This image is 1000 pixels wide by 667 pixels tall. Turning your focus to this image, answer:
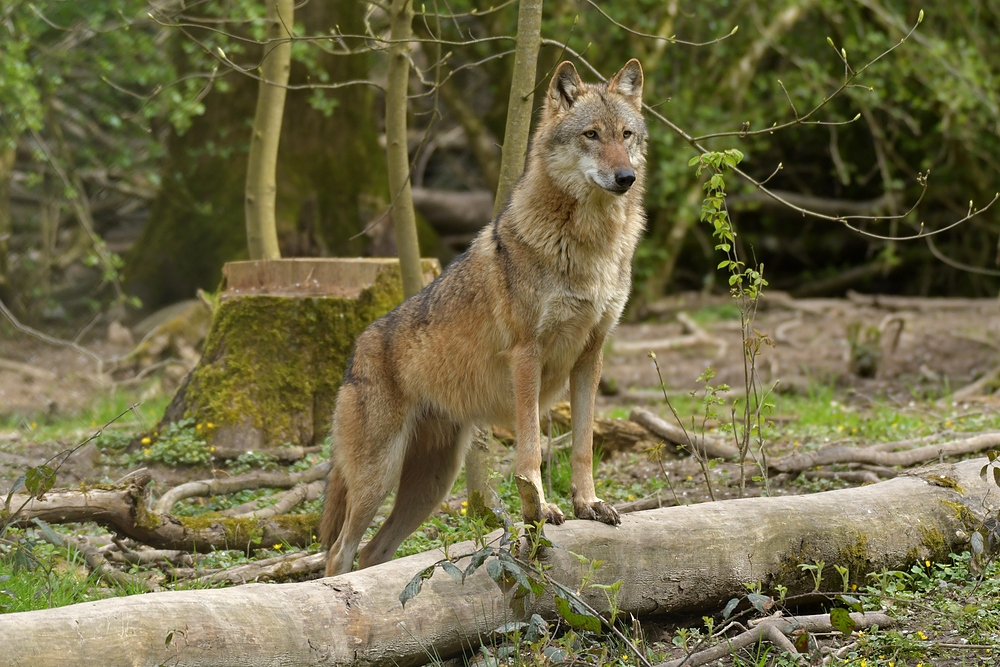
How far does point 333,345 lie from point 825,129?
12.5 metres

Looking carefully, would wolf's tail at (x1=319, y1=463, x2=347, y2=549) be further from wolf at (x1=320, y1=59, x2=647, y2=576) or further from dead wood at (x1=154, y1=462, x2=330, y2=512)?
dead wood at (x1=154, y1=462, x2=330, y2=512)

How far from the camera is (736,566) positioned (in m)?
4.14

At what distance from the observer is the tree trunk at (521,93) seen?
5480 mm

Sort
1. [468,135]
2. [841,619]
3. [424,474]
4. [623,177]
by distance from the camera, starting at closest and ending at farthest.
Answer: [841,619]
[623,177]
[424,474]
[468,135]

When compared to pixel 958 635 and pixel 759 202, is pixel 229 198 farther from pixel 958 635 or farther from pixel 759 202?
pixel 958 635

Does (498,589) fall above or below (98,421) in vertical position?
above

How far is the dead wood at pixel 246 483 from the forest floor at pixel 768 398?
14 cm

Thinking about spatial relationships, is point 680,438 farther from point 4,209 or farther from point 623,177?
point 4,209

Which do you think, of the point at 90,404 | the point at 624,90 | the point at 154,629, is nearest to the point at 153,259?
the point at 90,404

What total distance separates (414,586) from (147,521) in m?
2.17

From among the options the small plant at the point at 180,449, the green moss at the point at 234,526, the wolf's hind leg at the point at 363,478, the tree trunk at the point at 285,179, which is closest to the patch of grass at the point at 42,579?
the green moss at the point at 234,526

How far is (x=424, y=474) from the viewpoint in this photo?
5289mm

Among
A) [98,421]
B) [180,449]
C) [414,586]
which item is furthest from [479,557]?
[98,421]

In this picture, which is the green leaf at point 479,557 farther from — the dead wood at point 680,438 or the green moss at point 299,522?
the dead wood at point 680,438
